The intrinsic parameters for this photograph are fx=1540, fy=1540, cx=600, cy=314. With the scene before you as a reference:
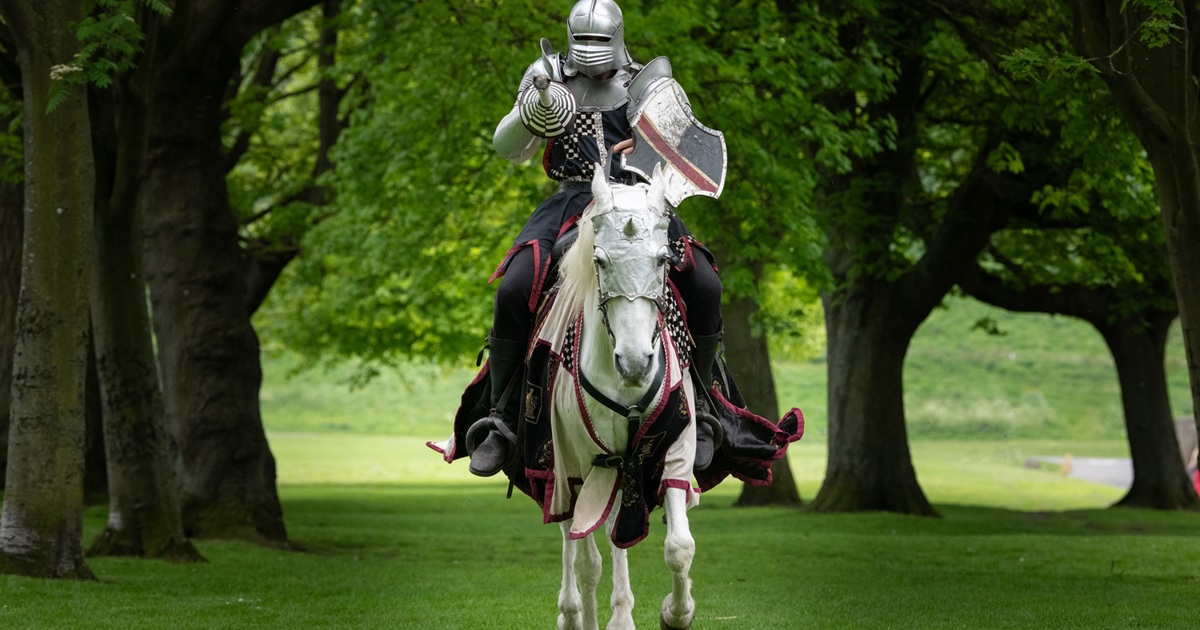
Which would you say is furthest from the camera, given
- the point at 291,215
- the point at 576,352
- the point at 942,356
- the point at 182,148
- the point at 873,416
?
the point at 942,356

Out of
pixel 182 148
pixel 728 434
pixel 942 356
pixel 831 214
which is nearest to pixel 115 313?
pixel 182 148

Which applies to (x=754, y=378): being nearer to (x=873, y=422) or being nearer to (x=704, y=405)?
(x=873, y=422)

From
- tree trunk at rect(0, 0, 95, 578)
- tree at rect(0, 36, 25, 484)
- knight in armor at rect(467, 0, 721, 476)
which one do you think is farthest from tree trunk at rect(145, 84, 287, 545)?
knight in armor at rect(467, 0, 721, 476)

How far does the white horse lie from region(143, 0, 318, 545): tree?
969cm

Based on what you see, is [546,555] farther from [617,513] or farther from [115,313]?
[617,513]

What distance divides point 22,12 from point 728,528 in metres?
12.9

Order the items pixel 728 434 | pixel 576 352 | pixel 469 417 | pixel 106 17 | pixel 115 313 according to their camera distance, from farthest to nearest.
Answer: pixel 115 313 → pixel 106 17 → pixel 469 417 → pixel 728 434 → pixel 576 352

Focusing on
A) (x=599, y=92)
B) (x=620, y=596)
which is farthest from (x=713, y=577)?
(x=599, y=92)

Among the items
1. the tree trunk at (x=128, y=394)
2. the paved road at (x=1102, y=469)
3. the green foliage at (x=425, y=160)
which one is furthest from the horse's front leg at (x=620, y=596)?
the paved road at (x=1102, y=469)

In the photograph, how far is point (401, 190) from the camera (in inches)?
942

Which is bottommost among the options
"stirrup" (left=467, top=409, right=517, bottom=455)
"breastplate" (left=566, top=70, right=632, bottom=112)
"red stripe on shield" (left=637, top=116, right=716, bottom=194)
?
"stirrup" (left=467, top=409, right=517, bottom=455)

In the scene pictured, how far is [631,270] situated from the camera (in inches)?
270

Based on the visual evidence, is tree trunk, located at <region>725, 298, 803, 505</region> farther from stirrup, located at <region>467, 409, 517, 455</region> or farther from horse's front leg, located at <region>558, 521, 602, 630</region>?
stirrup, located at <region>467, 409, 517, 455</region>

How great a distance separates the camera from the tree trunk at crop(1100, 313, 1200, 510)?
27.9m
